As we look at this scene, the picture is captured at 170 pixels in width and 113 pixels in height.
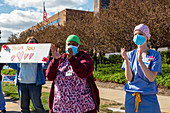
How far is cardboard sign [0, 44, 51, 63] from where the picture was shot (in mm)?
4387

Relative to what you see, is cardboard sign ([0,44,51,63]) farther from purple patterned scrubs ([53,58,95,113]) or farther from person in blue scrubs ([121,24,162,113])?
person in blue scrubs ([121,24,162,113])

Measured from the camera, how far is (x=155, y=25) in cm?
1109

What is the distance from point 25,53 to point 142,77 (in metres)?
2.75

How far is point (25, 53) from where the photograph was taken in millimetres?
4766

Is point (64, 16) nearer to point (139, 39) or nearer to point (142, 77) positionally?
point (139, 39)

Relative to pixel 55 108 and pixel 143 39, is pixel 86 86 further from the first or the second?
pixel 143 39

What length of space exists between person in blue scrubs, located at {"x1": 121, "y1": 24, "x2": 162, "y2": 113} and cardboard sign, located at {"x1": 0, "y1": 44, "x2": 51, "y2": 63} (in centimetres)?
184

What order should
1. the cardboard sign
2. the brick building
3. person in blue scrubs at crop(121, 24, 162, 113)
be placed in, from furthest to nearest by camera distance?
the brick building, the cardboard sign, person in blue scrubs at crop(121, 24, 162, 113)

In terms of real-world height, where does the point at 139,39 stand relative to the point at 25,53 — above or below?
above

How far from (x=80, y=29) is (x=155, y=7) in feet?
28.4

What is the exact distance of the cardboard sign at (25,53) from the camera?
4.39 m

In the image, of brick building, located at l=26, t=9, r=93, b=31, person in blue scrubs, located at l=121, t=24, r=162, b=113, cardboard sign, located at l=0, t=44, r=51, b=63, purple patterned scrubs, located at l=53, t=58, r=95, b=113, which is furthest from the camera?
brick building, located at l=26, t=9, r=93, b=31

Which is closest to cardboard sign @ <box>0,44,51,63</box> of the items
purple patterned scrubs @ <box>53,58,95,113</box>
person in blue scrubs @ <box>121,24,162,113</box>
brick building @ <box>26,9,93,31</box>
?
purple patterned scrubs @ <box>53,58,95,113</box>

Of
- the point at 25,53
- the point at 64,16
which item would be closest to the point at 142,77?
the point at 25,53
